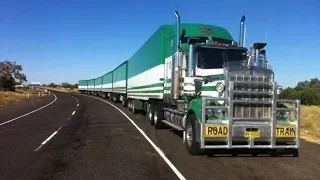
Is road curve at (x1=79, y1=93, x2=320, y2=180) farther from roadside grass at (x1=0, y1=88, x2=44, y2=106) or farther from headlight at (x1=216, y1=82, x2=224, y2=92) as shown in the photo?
roadside grass at (x1=0, y1=88, x2=44, y2=106)

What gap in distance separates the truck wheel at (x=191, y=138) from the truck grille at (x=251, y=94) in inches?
49.1

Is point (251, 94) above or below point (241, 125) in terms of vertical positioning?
above

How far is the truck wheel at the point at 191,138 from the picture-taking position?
34.0ft

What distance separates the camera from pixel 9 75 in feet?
332

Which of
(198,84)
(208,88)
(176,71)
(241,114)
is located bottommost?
(241,114)

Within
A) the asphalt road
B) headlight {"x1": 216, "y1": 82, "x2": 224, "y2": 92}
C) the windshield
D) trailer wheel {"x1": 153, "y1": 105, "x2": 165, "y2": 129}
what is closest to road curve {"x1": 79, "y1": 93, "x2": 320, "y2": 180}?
the asphalt road

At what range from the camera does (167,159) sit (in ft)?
32.0

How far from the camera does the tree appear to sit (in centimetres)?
9625

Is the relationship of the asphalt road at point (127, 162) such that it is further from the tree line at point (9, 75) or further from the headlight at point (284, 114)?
the tree line at point (9, 75)

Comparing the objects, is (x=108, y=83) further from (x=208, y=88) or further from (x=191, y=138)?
(x=191, y=138)

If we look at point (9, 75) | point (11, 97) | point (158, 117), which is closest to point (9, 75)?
point (9, 75)

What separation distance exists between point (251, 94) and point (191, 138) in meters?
2.09

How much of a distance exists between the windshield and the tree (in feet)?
304

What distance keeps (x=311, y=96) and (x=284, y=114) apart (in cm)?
5468
